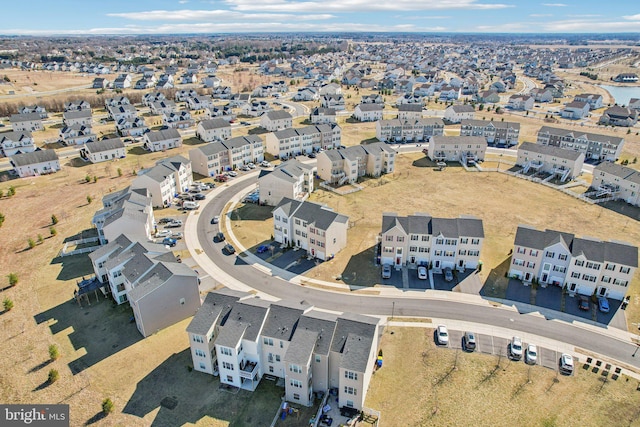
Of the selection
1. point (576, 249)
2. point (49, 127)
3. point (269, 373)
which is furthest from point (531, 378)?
point (49, 127)

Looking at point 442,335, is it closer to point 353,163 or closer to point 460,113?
point 353,163

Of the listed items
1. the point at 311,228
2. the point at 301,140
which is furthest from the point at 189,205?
the point at 301,140

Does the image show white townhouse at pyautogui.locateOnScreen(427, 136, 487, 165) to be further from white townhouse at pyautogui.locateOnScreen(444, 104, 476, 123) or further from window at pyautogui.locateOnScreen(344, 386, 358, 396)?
window at pyautogui.locateOnScreen(344, 386, 358, 396)

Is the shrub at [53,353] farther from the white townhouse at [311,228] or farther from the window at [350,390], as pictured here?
the white townhouse at [311,228]

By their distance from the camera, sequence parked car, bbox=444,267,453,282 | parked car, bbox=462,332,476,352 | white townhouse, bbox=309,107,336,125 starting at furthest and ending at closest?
white townhouse, bbox=309,107,336,125, parked car, bbox=444,267,453,282, parked car, bbox=462,332,476,352

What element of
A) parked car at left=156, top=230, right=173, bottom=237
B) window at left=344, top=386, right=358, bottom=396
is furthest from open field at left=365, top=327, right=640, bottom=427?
parked car at left=156, top=230, right=173, bottom=237

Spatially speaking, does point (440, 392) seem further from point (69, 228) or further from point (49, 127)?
point (49, 127)

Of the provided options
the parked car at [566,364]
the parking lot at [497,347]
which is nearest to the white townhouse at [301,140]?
the parking lot at [497,347]

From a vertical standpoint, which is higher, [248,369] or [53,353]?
[248,369]
